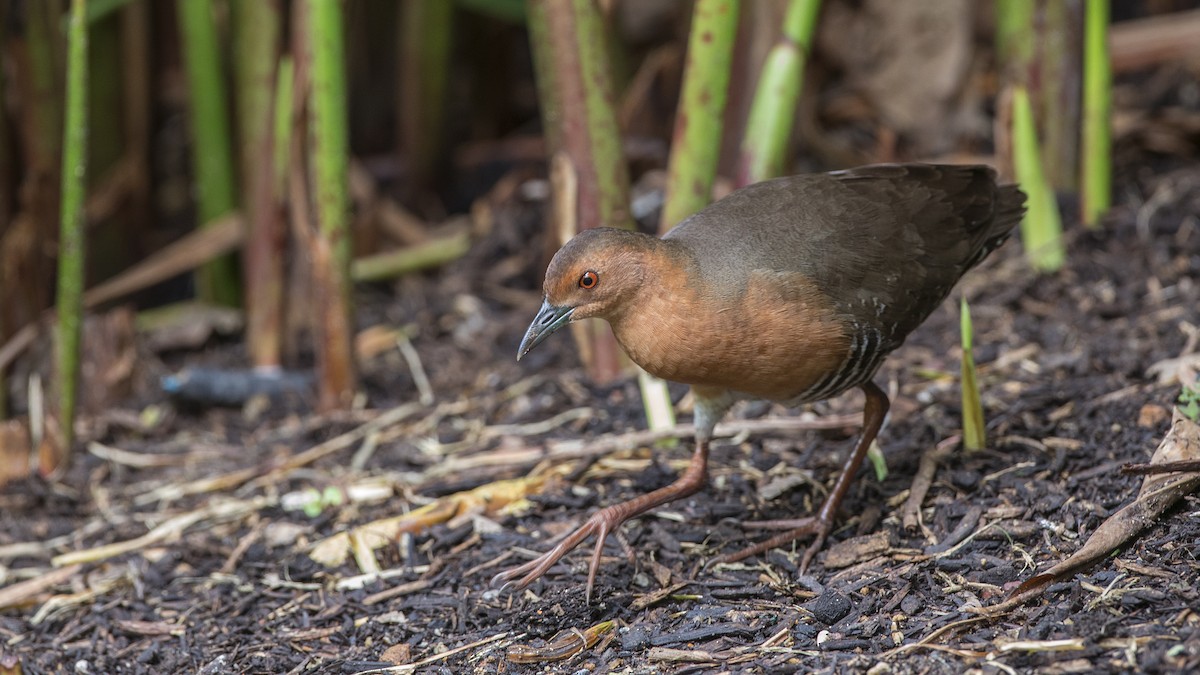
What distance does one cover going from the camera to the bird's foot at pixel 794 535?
373cm

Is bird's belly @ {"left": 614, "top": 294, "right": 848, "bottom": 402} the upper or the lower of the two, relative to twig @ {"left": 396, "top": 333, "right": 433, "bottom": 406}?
upper

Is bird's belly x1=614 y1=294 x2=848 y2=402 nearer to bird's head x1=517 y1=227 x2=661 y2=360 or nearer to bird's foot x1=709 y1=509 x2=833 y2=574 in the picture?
bird's head x1=517 y1=227 x2=661 y2=360

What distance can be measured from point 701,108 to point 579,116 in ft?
1.58

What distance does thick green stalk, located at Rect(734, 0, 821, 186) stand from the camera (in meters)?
4.61

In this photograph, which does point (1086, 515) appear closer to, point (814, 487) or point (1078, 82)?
point (814, 487)

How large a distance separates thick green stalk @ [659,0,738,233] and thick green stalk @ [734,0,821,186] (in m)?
0.20

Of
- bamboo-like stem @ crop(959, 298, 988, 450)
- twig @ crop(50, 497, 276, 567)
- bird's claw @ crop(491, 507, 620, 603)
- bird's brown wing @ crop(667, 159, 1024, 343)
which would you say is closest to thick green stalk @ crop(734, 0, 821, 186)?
bird's brown wing @ crop(667, 159, 1024, 343)

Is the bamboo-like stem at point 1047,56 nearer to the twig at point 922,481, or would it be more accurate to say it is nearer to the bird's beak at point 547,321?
the twig at point 922,481

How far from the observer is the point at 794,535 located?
380cm

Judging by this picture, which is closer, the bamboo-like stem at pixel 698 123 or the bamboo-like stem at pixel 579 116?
the bamboo-like stem at pixel 698 123

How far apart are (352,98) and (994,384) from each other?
14.7 ft

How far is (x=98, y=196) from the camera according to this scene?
250 inches

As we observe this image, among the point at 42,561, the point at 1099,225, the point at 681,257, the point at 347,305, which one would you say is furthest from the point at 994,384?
the point at 42,561

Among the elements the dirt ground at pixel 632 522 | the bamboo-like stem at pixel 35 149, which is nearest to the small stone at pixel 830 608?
the dirt ground at pixel 632 522
